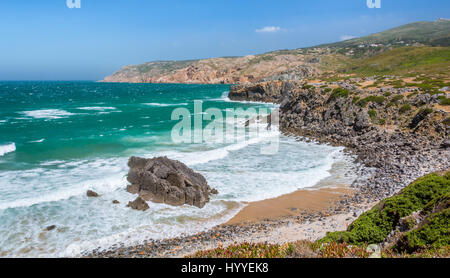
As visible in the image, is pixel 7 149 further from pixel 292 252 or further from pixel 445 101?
pixel 445 101

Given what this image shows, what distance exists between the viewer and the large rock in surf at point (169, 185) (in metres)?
16.4

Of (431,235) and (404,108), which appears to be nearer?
(431,235)

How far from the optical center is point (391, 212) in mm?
9352

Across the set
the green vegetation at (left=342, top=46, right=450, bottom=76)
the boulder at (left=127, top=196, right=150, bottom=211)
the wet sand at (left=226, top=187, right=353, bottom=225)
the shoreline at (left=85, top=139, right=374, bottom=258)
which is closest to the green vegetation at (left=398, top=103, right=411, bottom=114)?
the shoreline at (left=85, top=139, right=374, bottom=258)

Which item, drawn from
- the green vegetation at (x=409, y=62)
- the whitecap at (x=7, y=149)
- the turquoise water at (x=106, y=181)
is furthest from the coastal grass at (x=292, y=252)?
the green vegetation at (x=409, y=62)

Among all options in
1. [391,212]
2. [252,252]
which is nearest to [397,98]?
[391,212]

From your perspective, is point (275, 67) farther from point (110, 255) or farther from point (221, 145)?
point (110, 255)

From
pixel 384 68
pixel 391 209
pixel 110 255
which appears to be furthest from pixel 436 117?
pixel 384 68

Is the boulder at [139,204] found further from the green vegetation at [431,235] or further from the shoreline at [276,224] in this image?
the green vegetation at [431,235]

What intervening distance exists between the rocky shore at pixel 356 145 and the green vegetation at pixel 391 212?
8.56 ft

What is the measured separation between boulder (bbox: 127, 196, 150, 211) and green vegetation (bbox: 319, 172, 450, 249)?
9.92 metres

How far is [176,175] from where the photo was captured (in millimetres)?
17422

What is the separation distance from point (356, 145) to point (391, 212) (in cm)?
1981

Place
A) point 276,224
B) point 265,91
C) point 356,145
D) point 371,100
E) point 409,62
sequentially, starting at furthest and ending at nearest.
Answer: point 265,91 → point 409,62 → point 371,100 → point 356,145 → point 276,224
